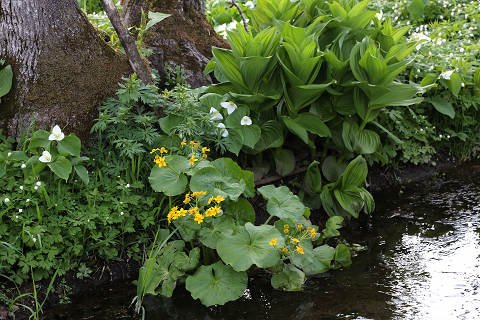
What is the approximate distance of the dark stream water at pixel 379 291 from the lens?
386 centimetres

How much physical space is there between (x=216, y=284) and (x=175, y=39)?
233 centimetres

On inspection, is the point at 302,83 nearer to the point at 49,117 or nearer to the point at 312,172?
the point at 312,172

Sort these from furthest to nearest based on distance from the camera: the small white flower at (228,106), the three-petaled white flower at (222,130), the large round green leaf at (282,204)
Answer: the small white flower at (228,106) < the three-petaled white flower at (222,130) < the large round green leaf at (282,204)

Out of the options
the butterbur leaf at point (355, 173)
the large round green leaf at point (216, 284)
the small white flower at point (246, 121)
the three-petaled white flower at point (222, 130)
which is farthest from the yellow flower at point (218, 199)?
the butterbur leaf at point (355, 173)

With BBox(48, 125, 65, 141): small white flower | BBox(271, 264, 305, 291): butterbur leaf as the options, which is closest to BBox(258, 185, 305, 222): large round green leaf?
BBox(271, 264, 305, 291): butterbur leaf

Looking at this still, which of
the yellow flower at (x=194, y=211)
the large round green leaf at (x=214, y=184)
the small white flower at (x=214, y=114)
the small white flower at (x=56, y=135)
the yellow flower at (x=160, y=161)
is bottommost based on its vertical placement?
the yellow flower at (x=194, y=211)

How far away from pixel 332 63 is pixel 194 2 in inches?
61.5

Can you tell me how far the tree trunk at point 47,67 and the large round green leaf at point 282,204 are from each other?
1.28 m

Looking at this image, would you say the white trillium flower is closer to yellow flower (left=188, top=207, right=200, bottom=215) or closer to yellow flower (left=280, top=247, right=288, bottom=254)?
yellow flower (left=188, top=207, right=200, bottom=215)

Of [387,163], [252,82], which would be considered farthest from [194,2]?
[387,163]

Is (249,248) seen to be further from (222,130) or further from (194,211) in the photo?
(222,130)

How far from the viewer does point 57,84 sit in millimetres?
4316

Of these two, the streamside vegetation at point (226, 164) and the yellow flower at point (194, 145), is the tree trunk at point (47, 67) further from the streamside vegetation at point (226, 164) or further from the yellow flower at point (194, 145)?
the yellow flower at point (194, 145)

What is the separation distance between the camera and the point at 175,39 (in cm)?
539
